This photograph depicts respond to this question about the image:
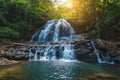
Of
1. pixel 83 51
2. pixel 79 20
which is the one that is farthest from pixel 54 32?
pixel 83 51

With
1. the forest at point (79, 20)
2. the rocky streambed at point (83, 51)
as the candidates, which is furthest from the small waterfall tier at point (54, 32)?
the rocky streambed at point (83, 51)

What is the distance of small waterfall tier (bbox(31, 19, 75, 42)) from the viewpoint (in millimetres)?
36797

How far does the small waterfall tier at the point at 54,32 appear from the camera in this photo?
36797mm

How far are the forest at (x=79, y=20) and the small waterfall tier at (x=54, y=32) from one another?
55.5 inches

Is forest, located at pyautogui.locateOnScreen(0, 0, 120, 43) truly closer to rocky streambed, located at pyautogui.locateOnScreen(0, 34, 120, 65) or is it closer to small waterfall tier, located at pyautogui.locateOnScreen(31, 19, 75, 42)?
small waterfall tier, located at pyautogui.locateOnScreen(31, 19, 75, 42)

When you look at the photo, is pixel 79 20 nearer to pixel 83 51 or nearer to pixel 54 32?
pixel 54 32

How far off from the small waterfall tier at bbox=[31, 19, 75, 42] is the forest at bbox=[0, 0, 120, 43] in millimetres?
1410

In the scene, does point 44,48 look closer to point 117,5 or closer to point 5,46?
point 5,46

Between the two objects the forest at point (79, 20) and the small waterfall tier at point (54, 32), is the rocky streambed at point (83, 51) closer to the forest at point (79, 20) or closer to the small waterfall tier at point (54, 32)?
the forest at point (79, 20)

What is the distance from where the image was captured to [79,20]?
135 ft

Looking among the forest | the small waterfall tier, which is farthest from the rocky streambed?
the small waterfall tier

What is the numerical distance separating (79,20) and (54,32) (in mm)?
5926

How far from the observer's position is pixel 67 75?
56.5 ft

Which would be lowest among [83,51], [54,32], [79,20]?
[83,51]
